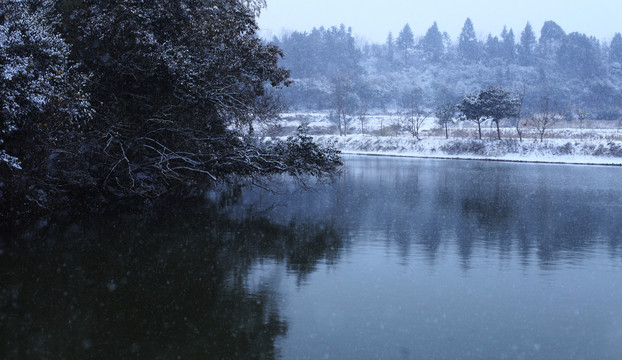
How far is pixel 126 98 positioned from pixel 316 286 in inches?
492

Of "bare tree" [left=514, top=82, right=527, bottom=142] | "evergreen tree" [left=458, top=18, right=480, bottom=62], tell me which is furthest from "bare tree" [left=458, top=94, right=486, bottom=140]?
"evergreen tree" [left=458, top=18, right=480, bottom=62]

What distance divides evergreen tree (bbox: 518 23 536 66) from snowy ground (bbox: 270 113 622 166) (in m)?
40.4

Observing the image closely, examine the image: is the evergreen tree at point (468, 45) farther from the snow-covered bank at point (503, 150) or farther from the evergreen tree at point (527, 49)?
the snow-covered bank at point (503, 150)

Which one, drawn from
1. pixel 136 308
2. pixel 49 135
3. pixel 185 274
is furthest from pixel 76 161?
pixel 136 308

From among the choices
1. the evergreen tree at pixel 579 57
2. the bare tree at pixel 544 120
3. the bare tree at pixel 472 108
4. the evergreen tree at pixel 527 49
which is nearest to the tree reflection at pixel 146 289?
the bare tree at pixel 544 120

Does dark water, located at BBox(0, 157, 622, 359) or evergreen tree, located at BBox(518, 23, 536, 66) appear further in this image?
evergreen tree, located at BBox(518, 23, 536, 66)

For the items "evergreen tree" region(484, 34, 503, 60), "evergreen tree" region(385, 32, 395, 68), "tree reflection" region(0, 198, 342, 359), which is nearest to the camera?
"tree reflection" region(0, 198, 342, 359)

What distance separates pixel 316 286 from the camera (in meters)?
9.20

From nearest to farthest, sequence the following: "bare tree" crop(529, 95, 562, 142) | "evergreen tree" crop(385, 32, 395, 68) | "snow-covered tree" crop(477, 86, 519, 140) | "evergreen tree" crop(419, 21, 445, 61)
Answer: "bare tree" crop(529, 95, 562, 142)
"snow-covered tree" crop(477, 86, 519, 140)
"evergreen tree" crop(419, 21, 445, 61)
"evergreen tree" crop(385, 32, 395, 68)

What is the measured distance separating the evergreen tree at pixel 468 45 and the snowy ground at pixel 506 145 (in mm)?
46729

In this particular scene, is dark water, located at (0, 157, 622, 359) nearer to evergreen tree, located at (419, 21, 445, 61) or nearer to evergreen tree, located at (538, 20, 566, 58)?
evergreen tree, located at (538, 20, 566, 58)

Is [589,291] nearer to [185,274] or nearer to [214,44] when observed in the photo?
A: [185,274]

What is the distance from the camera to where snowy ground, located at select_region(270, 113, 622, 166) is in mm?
46688

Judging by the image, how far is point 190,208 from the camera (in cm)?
1903
